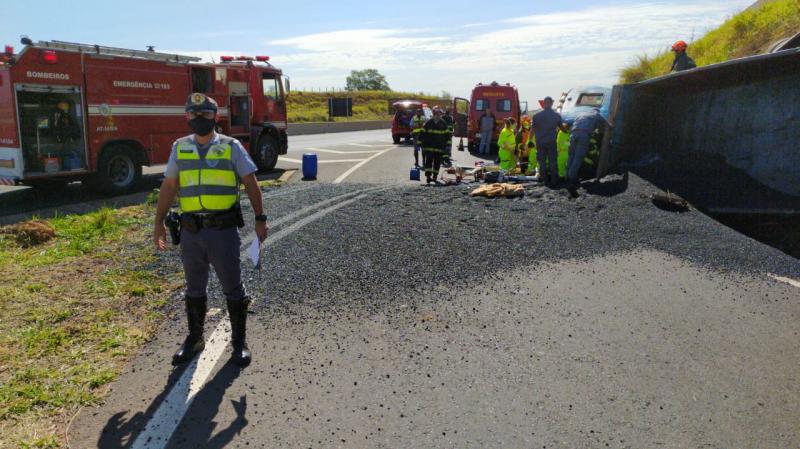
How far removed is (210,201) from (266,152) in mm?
12378

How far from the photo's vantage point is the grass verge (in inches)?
137

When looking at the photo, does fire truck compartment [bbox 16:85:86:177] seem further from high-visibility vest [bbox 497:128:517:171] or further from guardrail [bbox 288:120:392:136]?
guardrail [bbox 288:120:392:136]

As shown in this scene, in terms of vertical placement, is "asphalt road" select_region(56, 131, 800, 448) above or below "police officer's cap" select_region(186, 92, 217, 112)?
below

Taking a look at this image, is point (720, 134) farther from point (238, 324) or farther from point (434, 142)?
point (238, 324)

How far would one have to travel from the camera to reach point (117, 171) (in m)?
12.2

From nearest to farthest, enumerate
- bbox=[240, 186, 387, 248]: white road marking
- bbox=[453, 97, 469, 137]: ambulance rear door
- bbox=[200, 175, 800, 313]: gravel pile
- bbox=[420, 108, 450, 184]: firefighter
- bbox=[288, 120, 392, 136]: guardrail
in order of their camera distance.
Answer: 1. bbox=[200, 175, 800, 313]: gravel pile
2. bbox=[240, 186, 387, 248]: white road marking
3. bbox=[420, 108, 450, 184]: firefighter
4. bbox=[453, 97, 469, 137]: ambulance rear door
5. bbox=[288, 120, 392, 136]: guardrail

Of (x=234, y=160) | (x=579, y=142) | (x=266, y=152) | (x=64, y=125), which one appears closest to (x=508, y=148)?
(x=579, y=142)

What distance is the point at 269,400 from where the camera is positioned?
11.6 ft

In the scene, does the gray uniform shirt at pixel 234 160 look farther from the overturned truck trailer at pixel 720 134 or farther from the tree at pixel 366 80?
the tree at pixel 366 80

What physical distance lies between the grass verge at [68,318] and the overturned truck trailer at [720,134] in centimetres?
845

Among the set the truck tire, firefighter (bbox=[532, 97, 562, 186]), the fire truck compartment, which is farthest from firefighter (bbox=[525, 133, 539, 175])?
the fire truck compartment

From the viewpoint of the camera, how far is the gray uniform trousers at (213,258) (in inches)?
158

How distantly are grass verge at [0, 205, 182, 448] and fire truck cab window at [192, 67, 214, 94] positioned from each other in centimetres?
653

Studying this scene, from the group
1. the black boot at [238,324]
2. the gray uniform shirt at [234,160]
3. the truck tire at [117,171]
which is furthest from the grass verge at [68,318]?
the truck tire at [117,171]
